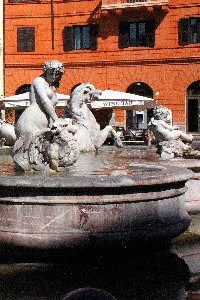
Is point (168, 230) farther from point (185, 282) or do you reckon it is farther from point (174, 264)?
point (185, 282)

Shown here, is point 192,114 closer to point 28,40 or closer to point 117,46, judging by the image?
point 117,46

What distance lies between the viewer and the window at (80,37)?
2294 cm

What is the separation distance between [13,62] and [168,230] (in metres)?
21.4

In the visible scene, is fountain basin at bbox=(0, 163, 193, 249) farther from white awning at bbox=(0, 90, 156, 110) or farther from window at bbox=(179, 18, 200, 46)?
window at bbox=(179, 18, 200, 46)

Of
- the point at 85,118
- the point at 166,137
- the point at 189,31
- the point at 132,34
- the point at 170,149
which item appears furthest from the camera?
the point at 132,34

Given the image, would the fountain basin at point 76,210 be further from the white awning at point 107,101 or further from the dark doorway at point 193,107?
the dark doorway at point 193,107

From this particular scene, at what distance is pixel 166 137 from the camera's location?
6441 mm

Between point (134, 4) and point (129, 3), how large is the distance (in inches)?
11.1

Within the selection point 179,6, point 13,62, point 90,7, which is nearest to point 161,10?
point 179,6

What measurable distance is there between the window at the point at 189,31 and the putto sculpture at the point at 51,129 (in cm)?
1563

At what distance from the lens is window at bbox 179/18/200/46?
21859mm

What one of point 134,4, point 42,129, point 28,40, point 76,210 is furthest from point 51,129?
point 28,40

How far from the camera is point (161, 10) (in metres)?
22.0

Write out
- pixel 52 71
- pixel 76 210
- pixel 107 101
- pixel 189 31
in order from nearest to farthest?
pixel 76 210 → pixel 52 71 → pixel 107 101 → pixel 189 31
